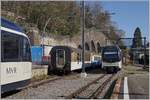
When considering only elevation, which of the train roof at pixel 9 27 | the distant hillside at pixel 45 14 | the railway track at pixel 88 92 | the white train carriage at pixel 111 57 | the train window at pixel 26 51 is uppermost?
the distant hillside at pixel 45 14

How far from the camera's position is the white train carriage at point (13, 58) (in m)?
16.1

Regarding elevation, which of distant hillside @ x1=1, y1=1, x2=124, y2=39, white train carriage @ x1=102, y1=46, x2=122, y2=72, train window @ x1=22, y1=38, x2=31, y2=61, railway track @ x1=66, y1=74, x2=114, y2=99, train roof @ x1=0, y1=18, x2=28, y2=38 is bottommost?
railway track @ x1=66, y1=74, x2=114, y2=99

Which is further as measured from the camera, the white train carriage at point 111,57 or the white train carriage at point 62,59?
the white train carriage at point 111,57

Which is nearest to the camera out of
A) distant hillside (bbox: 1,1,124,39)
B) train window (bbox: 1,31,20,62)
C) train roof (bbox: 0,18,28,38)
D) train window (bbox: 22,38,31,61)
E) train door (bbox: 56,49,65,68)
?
train window (bbox: 1,31,20,62)

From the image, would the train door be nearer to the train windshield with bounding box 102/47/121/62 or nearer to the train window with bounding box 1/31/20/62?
the train windshield with bounding box 102/47/121/62

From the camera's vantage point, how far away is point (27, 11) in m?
64.9

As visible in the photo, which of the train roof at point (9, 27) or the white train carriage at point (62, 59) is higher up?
the train roof at point (9, 27)

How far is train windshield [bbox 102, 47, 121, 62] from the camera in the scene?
160ft

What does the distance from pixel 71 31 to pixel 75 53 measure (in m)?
47.2

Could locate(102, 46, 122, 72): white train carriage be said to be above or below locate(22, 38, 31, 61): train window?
below

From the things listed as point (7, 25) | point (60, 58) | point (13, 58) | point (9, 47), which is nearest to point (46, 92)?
point (13, 58)

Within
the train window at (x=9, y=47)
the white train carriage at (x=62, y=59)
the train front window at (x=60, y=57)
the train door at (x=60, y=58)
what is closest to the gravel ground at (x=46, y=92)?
the train window at (x=9, y=47)

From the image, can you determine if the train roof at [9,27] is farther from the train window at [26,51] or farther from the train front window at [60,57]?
the train front window at [60,57]

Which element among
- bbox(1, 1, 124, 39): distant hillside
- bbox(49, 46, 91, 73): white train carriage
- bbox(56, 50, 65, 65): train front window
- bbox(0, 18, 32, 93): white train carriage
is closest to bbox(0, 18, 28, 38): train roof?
bbox(0, 18, 32, 93): white train carriage
